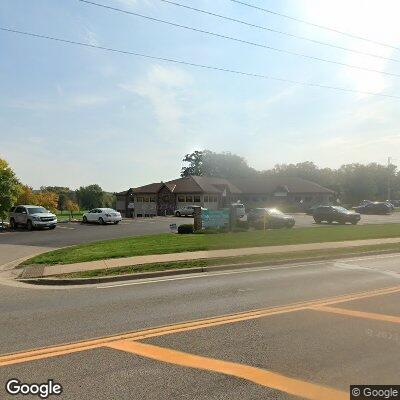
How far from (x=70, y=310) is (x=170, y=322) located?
88.6 inches

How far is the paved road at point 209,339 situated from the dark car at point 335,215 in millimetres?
26931

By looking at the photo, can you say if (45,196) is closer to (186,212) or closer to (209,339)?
(186,212)

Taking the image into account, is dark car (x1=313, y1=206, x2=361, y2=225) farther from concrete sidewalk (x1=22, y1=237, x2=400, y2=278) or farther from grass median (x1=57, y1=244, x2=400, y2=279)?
grass median (x1=57, y1=244, x2=400, y2=279)

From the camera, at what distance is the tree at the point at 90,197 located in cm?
11912

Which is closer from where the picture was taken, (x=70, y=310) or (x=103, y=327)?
(x=103, y=327)

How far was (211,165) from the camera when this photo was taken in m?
118

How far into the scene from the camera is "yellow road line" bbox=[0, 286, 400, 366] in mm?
5914

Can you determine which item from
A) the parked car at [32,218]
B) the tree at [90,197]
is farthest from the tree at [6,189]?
the tree at [90,197]

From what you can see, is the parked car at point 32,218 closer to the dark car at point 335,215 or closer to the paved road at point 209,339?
the dark car at point 335,215

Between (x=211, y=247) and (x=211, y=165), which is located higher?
(x=211, y=165)

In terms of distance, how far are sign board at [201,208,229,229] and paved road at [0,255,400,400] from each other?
56.5 ft

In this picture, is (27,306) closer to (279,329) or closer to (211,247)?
(279,329)

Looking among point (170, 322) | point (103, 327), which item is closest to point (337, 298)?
point (170, 322)

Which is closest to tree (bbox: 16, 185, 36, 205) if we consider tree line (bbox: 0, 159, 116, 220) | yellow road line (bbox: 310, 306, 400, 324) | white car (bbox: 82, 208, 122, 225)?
tree line (bbox: 0, 159, 116, 220)
